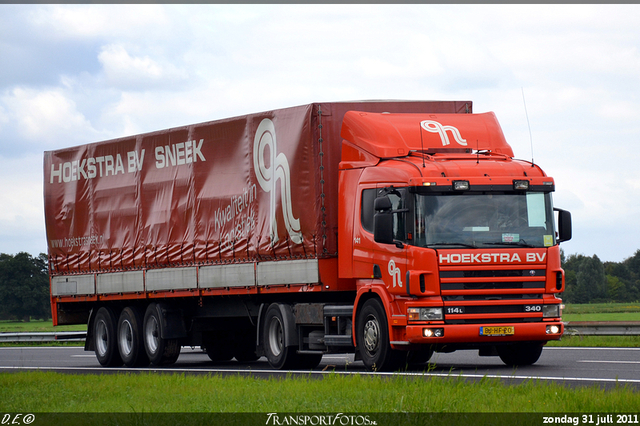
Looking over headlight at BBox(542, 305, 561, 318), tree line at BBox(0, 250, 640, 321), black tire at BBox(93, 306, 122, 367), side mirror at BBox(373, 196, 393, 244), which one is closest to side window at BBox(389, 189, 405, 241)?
side mirror at BBox(373, 196, 393, 244)

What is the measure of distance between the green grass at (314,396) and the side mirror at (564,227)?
3.92 metres

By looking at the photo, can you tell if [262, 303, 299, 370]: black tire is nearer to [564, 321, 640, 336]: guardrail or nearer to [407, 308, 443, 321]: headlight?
[407, 308, 443, 321]: headlight

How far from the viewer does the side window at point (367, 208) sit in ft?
51.7

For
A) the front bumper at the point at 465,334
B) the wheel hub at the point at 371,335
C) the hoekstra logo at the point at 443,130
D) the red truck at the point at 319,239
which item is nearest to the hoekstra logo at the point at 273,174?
the red truck at the point at 319,239

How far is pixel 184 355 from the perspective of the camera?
27609mm

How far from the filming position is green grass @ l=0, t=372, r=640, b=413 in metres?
9.69

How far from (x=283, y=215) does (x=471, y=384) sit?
23.0 ft

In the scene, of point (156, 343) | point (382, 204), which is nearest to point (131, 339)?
point (156, 343)

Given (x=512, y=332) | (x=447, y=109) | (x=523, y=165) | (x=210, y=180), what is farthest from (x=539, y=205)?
(x=210, y=180)

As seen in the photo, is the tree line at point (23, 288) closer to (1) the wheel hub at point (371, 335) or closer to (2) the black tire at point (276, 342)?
(2) the black tire at point (276, 342)

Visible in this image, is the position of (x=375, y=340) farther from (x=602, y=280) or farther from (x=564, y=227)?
(x=602, y=280)

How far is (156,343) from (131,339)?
975mm

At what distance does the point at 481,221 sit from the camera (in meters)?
14.9

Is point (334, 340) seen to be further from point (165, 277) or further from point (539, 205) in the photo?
point (165, 277)
